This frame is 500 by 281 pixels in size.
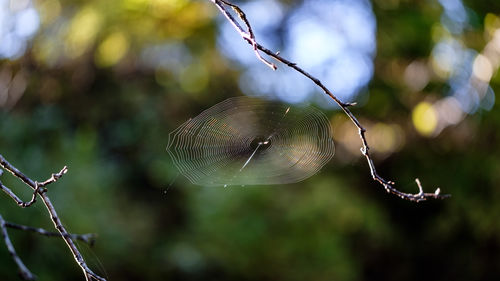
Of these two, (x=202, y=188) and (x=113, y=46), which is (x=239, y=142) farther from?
(x=113, y=46)

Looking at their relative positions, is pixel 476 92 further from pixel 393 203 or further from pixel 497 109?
pixel 393 203

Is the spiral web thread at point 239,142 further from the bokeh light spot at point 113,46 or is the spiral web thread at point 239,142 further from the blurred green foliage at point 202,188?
the bokeh light spot at point 113,46

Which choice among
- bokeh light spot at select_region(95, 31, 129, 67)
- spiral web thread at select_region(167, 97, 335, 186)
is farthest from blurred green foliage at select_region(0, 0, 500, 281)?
spiral web thread at select_region(167, 97, 335, 186)

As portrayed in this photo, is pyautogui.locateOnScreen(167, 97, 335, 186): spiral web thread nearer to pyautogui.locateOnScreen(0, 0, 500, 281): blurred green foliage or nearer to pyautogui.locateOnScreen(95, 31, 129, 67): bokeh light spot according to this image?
pyautogui.locateOnScreen(0, 0, 500, 281): blurred green foliage

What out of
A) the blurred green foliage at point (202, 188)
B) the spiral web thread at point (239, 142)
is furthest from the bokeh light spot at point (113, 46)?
the spiral web thread at point (239, 142)

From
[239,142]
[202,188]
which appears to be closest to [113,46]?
[202,188]

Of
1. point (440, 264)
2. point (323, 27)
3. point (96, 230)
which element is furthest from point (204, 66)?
point (440, 264)

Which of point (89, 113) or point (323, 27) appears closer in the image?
point (323, 27)

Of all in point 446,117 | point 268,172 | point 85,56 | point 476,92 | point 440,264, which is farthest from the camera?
point 85,56
